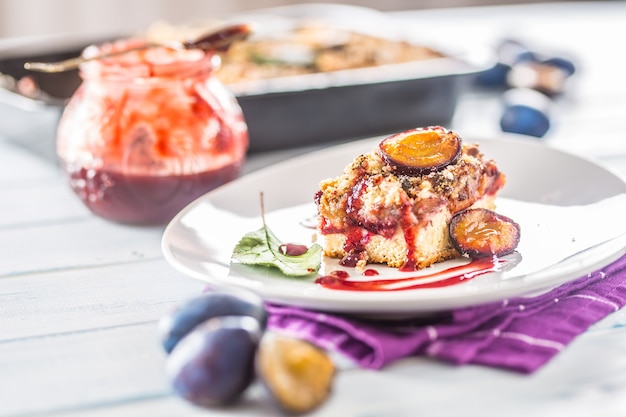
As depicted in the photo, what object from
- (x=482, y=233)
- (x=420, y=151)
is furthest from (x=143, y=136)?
(x=482, y=233)

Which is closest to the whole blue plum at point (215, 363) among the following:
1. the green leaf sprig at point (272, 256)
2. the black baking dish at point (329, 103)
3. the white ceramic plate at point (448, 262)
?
the white ceramic plate at point (448, 262)

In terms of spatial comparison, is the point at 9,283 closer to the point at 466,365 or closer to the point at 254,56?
the point at 466,365

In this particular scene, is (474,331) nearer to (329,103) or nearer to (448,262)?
(448,262)

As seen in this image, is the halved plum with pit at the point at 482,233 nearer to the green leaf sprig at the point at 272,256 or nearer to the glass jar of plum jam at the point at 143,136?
the green leaf sprig at the point at 272,256

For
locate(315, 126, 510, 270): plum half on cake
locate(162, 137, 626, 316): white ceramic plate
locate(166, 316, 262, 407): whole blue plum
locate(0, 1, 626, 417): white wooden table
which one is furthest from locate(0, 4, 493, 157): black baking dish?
locate(166, 316, 262, 407): whole blue plum

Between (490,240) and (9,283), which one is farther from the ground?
(490,240)

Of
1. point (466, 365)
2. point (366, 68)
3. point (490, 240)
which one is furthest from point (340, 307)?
point (366, 68)

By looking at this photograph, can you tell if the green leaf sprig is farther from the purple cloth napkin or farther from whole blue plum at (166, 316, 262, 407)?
whole blue plum at (166, 316, 262, 407)
